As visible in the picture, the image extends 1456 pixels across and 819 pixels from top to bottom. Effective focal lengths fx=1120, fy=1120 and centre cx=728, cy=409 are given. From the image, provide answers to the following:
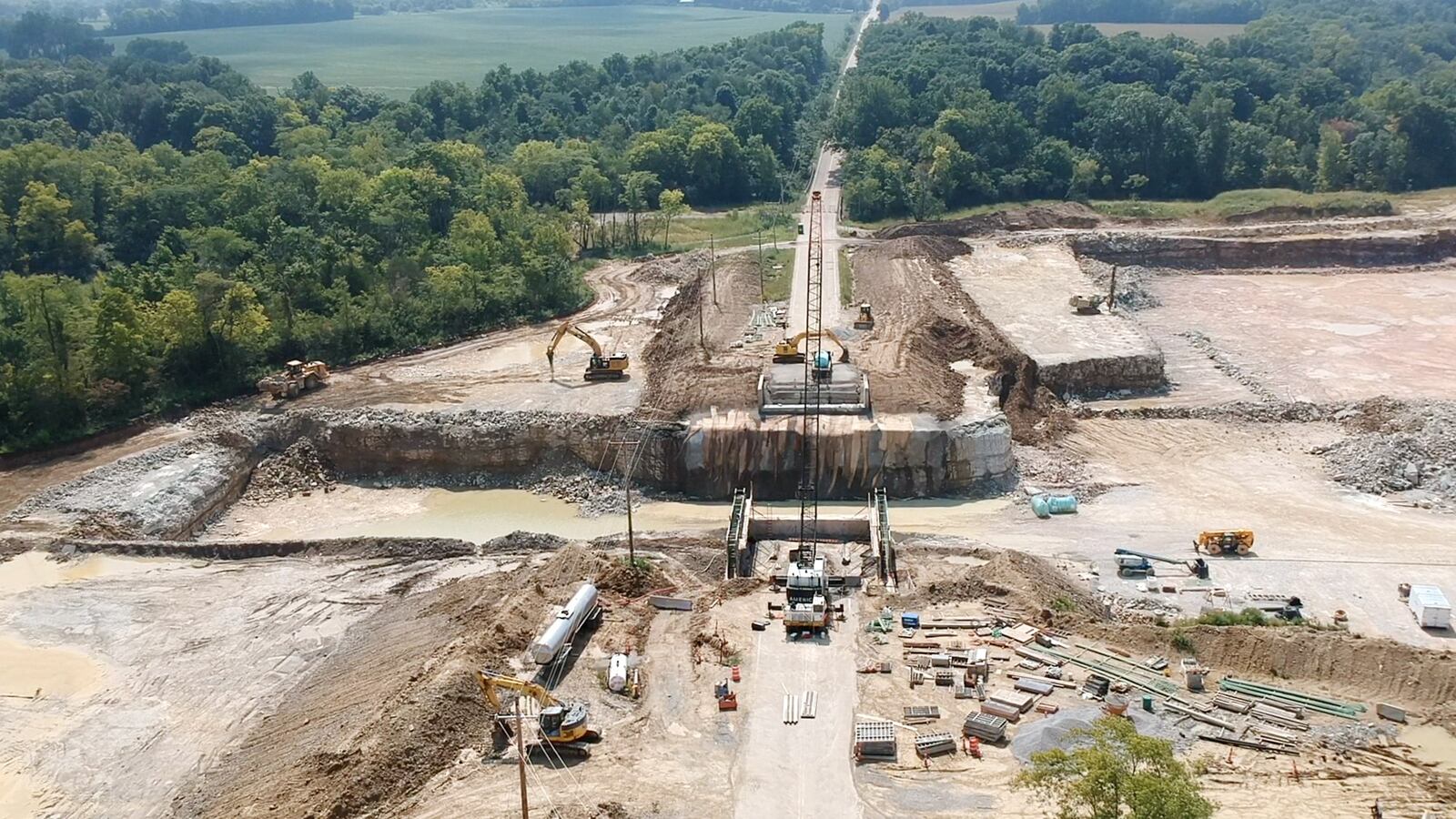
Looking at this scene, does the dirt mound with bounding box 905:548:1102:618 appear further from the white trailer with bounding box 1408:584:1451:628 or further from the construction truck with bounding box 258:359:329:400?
the construction truck with bounding box 258:359:329:400

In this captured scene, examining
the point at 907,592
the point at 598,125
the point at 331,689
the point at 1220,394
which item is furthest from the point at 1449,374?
the point at 598,125

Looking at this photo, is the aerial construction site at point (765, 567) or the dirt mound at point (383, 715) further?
the aerial construction site at point (765, 567)

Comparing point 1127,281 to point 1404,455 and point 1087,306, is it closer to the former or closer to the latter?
point 1087,306

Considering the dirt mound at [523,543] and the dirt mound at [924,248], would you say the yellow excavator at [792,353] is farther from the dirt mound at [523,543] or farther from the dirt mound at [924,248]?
the dirt mound at [924,248]

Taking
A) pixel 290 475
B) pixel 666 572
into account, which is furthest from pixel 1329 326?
pixel 290 475

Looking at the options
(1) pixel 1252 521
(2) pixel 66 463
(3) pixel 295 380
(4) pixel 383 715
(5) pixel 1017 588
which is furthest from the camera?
(3) pixel 295 380

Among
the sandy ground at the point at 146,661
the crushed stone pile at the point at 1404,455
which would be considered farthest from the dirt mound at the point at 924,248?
the sandy ground at the point at 146,661
